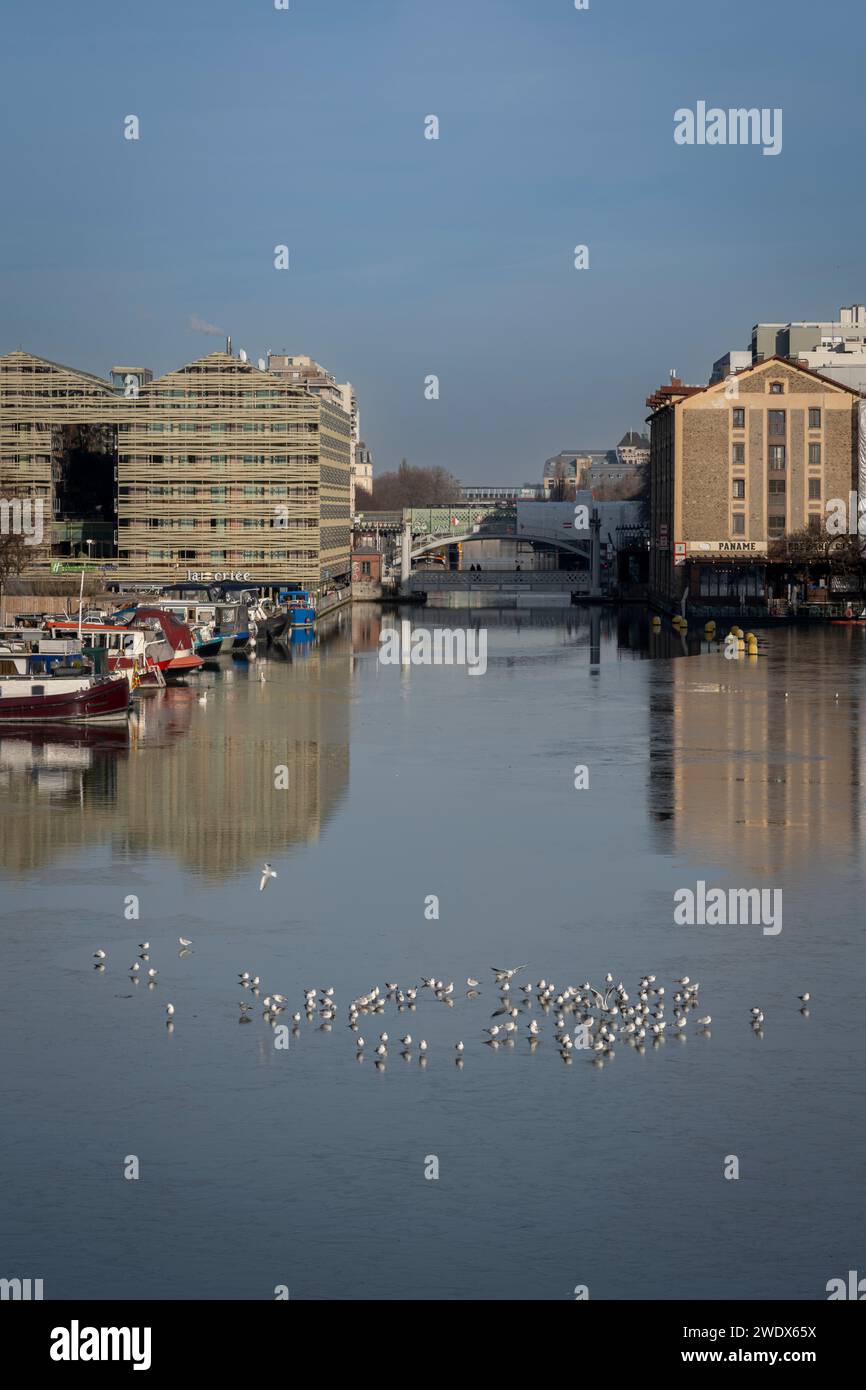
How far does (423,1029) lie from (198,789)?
20834 millimetres

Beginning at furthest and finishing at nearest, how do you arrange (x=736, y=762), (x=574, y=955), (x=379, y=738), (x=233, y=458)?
→ (x=233, y=458) < (x=379, y=738) < (x=736, y=762) < (x=574, y=955)

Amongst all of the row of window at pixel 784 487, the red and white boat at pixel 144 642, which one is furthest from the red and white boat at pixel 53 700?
the row of window at pixel 784 487

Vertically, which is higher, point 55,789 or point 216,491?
point 216,491

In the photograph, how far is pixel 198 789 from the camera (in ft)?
146

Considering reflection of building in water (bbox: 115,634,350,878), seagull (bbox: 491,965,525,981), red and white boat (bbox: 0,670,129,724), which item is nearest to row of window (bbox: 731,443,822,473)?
reflection of building in water (bbox: 115,634,350,878)

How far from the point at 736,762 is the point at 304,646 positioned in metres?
51.5

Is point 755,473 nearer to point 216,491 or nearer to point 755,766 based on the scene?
point 216,491

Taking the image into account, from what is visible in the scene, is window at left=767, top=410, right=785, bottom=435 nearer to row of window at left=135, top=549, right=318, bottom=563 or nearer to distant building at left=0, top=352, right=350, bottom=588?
distant building at left=0, top=352, right=350, bottom=588

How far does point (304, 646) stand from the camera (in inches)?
3868

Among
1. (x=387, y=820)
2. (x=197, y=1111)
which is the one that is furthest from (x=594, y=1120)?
(x=387, y=820)

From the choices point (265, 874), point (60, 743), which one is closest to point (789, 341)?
point (60, 743)
